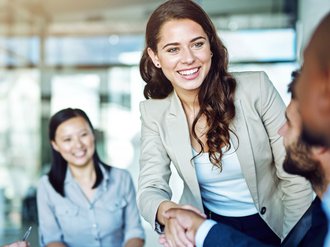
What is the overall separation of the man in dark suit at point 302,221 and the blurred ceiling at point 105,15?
21.3 feet

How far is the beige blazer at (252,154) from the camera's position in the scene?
2.01m

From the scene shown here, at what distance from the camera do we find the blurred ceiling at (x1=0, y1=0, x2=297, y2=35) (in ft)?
26.6

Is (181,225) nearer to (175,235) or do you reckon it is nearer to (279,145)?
(175,235)

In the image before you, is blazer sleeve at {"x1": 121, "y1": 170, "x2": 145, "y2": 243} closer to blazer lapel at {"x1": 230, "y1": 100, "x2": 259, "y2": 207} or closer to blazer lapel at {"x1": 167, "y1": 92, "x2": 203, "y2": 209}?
blazer lapel at {"x1": 167, "y1": 92, "x2": 203, "y2": 209}

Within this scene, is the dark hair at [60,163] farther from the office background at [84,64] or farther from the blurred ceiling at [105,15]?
the blurred ceiling at [105,15]

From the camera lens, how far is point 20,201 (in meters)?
7.98

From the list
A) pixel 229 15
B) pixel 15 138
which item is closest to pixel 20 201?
pixel 15 138

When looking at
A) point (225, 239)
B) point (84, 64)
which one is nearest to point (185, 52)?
point (225, 239)

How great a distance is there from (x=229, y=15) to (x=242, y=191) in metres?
6.41

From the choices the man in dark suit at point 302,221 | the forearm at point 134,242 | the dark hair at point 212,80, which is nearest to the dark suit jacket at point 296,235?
the man in dark suit at point 302,221

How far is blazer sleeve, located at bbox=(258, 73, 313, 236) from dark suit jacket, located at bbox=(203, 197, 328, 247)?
0.43m

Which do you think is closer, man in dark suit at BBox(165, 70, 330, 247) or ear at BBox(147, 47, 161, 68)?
man in dark suit at BBox(165, 70, 330, 247)

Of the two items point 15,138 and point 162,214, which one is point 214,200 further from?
point 15,138

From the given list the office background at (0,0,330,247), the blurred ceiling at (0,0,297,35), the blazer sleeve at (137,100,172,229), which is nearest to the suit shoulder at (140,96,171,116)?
the blazer sleeve at (137,100,172,229)
